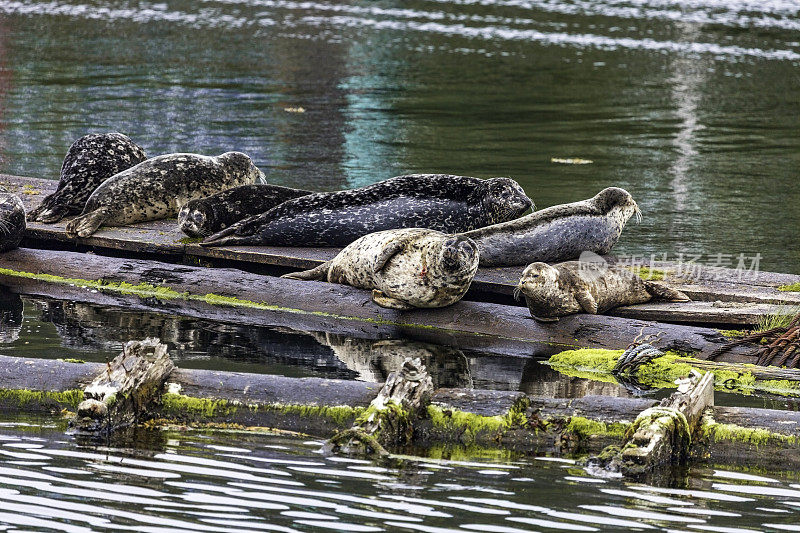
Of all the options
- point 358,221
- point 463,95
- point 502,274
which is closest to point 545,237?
point 502,274

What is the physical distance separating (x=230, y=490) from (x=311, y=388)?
4.23 feet

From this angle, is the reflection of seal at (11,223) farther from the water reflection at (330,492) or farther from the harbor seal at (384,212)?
the water reflection at (330,492)

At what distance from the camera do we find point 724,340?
933cm

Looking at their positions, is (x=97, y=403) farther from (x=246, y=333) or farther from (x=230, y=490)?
(x=246, y=333)

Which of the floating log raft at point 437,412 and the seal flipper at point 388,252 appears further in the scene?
the seal flipper at point 388,252

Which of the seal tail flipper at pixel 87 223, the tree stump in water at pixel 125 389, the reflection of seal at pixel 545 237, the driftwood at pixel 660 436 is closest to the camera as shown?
the driftwood at pixel 660 436

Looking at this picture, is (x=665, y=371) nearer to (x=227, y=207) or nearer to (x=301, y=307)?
(x=301, y=307)

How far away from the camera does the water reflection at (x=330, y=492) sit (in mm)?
6020

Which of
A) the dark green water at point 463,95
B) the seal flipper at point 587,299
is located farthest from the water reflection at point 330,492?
the dark green water at point 463,95

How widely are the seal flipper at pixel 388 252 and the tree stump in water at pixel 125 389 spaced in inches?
110

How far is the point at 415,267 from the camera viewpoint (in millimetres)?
10180

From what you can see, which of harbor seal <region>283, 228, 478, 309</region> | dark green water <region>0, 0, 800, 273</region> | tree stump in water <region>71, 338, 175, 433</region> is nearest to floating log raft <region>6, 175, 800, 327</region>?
harbor seal <region>283, 228, 478, 309</region>

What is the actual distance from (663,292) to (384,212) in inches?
107

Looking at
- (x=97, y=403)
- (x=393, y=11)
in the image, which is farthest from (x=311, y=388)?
(x=393, y=11)
